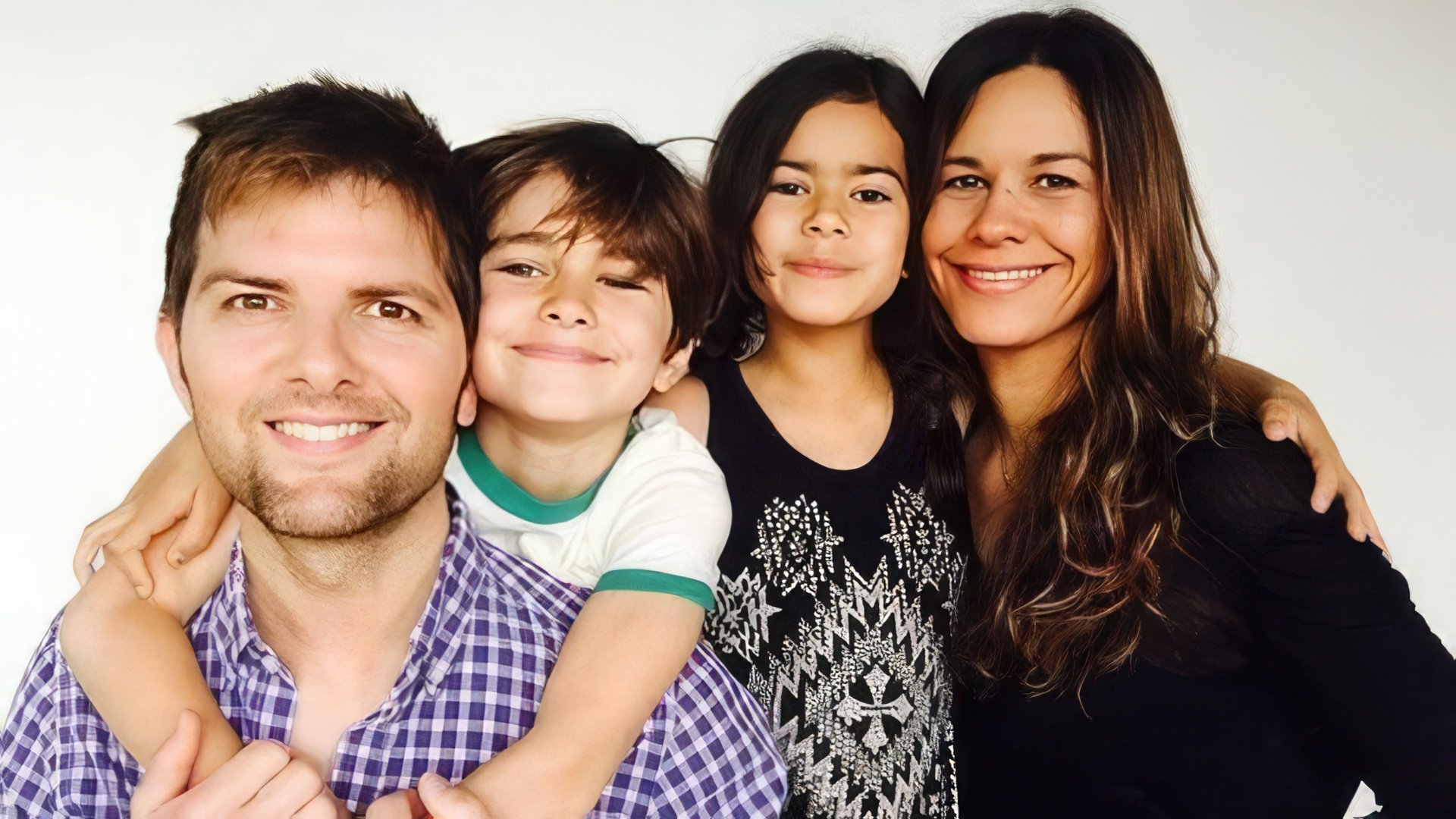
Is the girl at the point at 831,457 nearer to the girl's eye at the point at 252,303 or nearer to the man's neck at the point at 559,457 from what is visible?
the man's neck at the point at 559,457

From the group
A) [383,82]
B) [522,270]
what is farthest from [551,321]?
[383,82]

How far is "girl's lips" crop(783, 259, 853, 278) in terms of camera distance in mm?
1786

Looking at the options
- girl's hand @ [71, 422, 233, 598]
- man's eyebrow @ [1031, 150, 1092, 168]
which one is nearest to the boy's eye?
girl's hand @ [71, 422, 233, 598]

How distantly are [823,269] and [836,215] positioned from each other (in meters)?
0.09

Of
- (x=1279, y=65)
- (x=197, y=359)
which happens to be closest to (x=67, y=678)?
Result: (x=197, y=359)

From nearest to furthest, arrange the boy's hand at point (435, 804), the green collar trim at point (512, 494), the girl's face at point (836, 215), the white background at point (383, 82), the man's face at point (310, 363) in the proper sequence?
the boy's hand at point (435, 804) → the man's face at point (310, 363) → the green collar trim at point (512, 494) → the girl's face at point (836, 215) → the white background at point (383, 82)

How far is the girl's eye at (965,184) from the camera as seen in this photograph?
5.87 feet

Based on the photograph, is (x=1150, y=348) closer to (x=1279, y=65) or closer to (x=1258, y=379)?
(x=1258, y=379)

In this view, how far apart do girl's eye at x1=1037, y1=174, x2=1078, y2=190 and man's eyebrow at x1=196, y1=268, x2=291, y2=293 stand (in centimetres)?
110

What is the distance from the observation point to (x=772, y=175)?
1841 millimetres

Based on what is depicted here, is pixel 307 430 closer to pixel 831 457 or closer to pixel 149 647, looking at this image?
pixel 149 647

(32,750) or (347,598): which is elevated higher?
(347,598)

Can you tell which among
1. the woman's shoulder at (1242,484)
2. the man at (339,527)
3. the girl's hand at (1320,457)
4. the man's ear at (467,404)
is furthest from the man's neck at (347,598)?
the girl's hand at (1320,457)

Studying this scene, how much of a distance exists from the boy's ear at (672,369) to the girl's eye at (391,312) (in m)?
0.45
